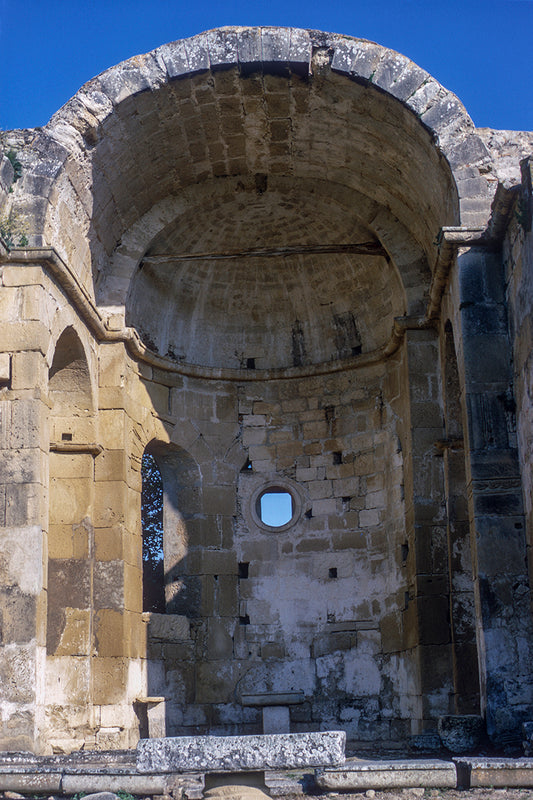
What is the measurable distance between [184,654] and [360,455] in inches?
142

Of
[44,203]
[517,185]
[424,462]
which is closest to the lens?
[517,185]

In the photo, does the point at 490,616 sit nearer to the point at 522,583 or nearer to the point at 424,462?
the point at 522,583

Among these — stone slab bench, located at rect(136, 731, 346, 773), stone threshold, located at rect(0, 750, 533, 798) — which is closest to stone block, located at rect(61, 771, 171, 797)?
stone threshold, located at rect(0, 750, 533, 798)

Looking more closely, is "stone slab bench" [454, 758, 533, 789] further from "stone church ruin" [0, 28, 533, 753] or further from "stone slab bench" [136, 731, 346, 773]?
"stone church ruin" [0, 28, 533, 753]

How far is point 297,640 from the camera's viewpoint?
1294cm

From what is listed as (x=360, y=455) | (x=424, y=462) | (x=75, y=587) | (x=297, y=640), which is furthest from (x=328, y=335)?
(x=75, y=587)

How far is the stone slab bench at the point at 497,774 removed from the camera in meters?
6.71

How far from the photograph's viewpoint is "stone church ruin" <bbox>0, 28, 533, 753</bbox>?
30.6 feet

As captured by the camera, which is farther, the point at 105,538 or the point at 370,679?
the point at 370,679

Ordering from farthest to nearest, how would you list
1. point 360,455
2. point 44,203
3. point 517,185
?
point 360,455 < point 44,203 < point 517,185

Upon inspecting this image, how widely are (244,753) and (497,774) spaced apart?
1.80 m

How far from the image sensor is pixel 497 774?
6750 millimetres

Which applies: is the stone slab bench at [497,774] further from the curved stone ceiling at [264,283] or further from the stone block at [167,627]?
the curved stone ceiling at [264,283]

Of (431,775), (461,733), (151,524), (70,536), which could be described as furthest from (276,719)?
(151,524)
